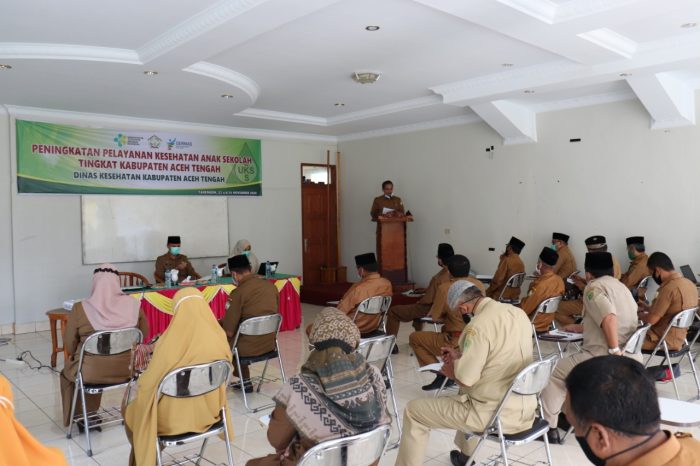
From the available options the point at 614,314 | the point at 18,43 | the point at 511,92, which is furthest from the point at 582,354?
the point at 18,43

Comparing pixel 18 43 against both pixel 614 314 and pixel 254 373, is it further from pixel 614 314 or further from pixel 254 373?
pixel 614 314

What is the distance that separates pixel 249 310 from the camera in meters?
4.83

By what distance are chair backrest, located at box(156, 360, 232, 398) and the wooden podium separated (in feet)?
20.0

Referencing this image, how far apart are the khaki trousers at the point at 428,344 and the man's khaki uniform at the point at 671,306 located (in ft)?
5.34

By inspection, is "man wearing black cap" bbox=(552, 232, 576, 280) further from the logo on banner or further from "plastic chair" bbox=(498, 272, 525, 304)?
the logo on banner

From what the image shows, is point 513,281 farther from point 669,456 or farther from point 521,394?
point 669,456

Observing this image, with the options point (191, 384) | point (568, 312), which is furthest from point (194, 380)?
point (568, 312)

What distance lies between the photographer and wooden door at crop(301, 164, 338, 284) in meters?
10.9

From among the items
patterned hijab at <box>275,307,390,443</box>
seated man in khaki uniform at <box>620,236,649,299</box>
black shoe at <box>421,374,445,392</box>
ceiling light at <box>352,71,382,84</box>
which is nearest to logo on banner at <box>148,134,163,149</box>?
ceiling light at <box>352,71,382,84</box>

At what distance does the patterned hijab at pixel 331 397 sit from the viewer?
2.24m

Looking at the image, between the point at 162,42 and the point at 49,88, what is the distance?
2.23 m

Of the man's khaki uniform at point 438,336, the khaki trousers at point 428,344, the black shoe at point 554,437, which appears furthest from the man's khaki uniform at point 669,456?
the khaki trousers at point 428,344

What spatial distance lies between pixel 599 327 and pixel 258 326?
2.50 metres

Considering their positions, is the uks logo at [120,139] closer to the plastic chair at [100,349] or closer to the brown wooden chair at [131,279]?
the brown wooden chair at [131,279]
